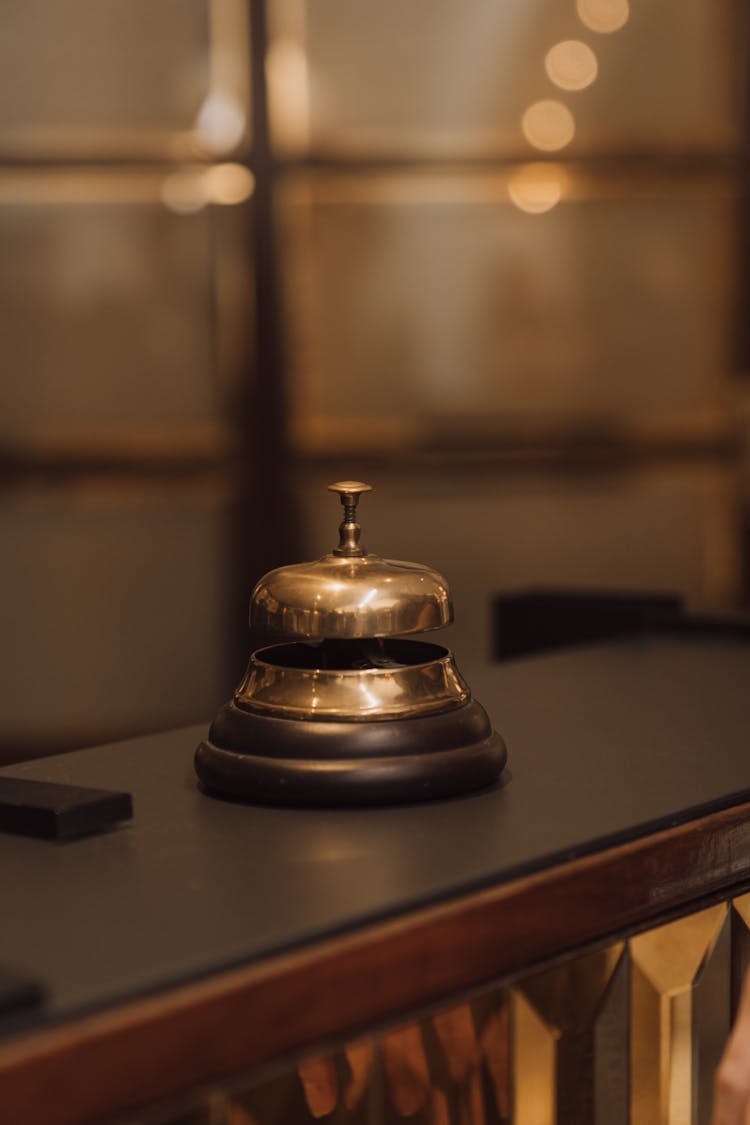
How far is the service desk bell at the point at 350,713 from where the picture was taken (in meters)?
1.08

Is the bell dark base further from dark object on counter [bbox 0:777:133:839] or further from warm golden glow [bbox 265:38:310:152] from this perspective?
warm golden glow [bbox 265:38:310:152]

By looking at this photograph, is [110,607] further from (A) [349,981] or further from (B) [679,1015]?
(A) [349,981]

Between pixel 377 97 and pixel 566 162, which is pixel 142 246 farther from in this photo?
pixel 566 162

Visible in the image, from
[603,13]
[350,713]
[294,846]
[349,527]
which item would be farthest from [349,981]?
[603,13]

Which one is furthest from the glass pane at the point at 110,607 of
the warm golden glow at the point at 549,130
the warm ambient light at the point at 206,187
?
the warm golden glow at the point at 549,130

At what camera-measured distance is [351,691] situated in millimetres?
1103

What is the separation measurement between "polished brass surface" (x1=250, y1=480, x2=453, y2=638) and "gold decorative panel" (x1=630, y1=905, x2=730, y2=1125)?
0.89 feet

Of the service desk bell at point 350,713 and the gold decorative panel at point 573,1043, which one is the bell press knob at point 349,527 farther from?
the gold decorative panel at point 573,1043

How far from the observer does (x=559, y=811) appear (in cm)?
109

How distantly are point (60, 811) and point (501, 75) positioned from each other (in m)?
2.99

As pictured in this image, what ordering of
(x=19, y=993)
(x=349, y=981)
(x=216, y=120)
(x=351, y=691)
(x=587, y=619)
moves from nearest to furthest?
(x=19, y=993) → (x=349, y=981) → (x=351, y=691) → (x=587, y=619) → (x=216, y=120)

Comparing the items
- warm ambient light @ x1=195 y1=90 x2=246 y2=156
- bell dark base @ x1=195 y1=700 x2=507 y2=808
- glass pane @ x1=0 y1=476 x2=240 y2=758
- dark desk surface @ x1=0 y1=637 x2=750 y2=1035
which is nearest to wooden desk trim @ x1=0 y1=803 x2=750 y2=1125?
dark desk surface @ x1=0 y1=637 x2=750 y2=1035

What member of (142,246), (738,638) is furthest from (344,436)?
(738,638)

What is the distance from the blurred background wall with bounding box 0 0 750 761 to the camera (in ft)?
11.6
